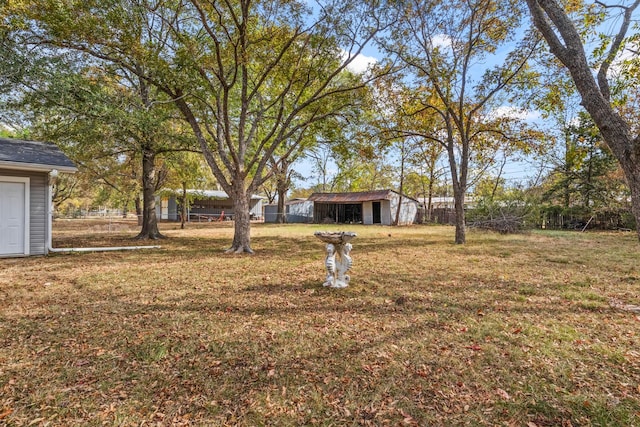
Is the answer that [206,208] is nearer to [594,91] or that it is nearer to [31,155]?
[31,155]

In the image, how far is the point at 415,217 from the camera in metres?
27.9

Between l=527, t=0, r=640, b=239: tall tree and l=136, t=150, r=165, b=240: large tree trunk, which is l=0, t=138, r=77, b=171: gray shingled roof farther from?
l=527, t=0, r=640, b=239: tall tree

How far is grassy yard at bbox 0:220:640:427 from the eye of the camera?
7.09 ft

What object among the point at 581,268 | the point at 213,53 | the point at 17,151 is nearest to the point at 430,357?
the point at 581,268

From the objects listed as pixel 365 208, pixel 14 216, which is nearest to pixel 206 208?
pixel 365 208

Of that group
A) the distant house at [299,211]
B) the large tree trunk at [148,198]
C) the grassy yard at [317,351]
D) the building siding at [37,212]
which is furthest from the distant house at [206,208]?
the grassy yard at [317,351]

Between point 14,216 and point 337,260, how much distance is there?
28.5 feet

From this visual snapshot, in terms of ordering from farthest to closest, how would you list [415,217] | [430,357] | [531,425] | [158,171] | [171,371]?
1. [415,217]
2. [158,171]
3. [430,357]
4. [171,371]
5. [531,425]

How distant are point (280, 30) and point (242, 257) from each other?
20.5ft

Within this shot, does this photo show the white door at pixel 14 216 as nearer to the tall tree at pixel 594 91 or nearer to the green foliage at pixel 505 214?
the tall tree at pixel 594 91

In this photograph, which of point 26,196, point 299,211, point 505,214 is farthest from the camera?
point 299,211

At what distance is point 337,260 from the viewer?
5.45 metres

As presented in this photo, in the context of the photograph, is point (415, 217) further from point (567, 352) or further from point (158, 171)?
point (567, 352)

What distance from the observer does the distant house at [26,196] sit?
7.80 metres
